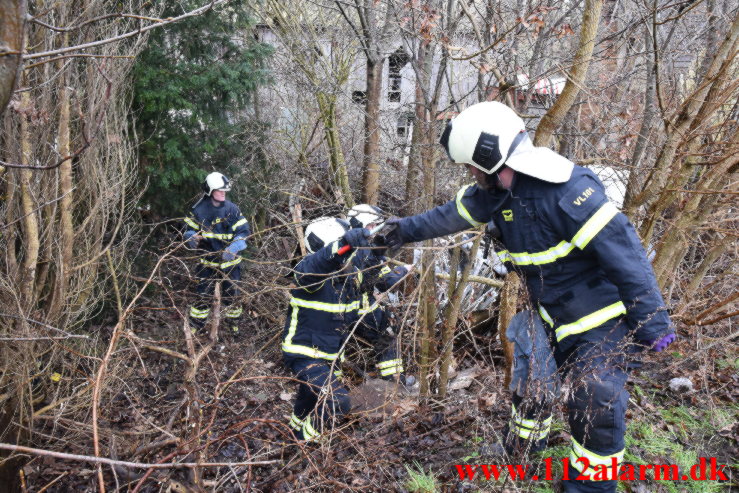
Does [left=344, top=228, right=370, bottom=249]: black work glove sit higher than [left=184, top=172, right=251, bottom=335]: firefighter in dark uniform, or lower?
higher

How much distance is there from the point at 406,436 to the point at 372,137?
4560 mm

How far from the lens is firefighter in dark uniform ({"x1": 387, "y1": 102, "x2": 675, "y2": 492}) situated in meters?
2.64

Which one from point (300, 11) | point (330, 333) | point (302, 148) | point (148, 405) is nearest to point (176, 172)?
point (302, 148)

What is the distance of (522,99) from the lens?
14.3ft

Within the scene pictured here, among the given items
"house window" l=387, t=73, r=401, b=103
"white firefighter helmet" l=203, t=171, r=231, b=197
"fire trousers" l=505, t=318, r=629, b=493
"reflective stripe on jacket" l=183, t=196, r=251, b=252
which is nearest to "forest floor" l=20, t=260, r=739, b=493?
"fire trousers" l=505, t=318, r=629, b=493

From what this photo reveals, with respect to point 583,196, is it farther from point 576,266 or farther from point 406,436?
point 406,436

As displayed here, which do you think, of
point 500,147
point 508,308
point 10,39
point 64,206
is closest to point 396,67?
point 64,206

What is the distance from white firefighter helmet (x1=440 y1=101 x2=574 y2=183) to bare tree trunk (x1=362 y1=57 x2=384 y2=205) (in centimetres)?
426

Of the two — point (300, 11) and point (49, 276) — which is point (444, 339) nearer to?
point (49, 276)

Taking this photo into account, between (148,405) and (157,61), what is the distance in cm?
522

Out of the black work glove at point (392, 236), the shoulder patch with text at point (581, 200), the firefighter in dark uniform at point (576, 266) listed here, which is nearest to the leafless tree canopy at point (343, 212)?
the black work glove at point (392, 236)

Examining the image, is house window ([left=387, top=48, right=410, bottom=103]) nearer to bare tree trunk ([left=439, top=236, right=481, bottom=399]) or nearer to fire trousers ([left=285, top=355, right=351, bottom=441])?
bare tree trunk ([left=439, top=236, right=481, bottom=399])

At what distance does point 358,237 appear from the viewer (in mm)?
3775

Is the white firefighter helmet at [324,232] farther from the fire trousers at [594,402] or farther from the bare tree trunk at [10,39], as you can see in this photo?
the bare tree trunk at [10,39]
